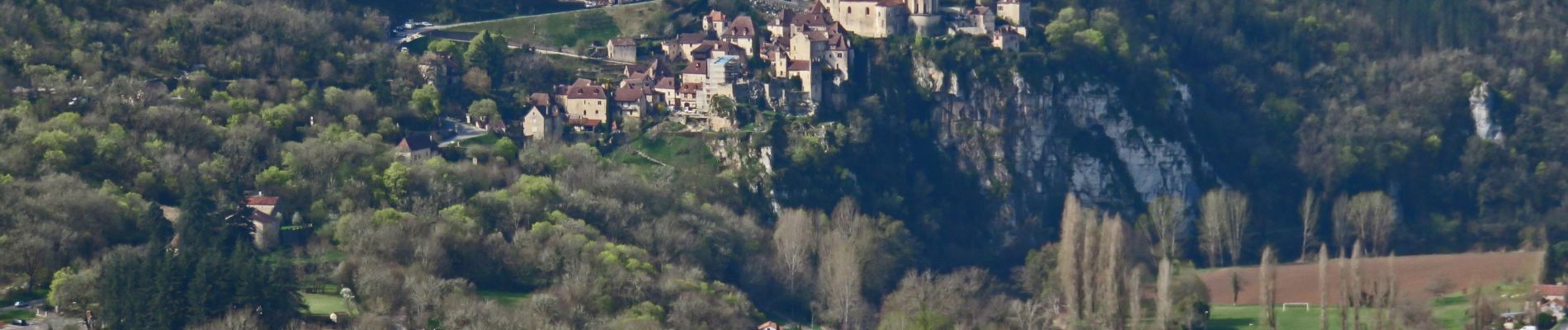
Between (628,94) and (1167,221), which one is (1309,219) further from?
(628,94)

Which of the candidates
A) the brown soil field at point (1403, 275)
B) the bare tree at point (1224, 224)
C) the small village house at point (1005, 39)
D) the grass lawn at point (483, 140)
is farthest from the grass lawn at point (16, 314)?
the bare tree at point (1224, 224)

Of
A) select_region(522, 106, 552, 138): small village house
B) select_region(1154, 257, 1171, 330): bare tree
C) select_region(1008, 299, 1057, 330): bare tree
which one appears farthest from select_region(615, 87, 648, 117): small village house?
select_region(1154, 257, 1171, 330): bare tree

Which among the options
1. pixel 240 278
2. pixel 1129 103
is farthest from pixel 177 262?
pixel 1129 103

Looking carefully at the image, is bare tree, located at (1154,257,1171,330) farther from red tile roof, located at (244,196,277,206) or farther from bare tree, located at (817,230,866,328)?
red tile roof, located at (244,196,277,206)

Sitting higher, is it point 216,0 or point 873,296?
point 216,0

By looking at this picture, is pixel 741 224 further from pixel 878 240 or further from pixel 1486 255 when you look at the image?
pixel 1486 255

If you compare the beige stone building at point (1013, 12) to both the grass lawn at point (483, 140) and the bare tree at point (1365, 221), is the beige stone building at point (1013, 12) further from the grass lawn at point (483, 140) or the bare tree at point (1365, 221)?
the grass lawn at point (483, 140)
